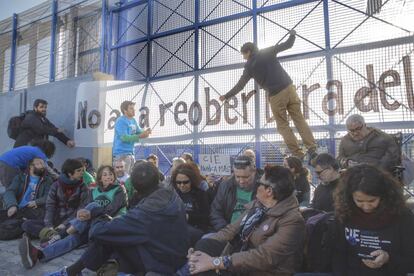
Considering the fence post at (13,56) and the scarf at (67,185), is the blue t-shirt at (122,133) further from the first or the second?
the fence post at (13,56)

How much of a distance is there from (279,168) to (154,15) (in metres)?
7.15

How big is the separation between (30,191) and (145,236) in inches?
122

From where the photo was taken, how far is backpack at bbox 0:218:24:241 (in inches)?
181

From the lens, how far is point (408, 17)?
5609mm

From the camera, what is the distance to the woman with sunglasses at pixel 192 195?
3809mm

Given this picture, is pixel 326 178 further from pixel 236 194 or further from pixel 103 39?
pixel 103 39

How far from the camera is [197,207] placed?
3842 millimetres

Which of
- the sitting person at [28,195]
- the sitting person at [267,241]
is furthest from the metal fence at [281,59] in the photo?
the sitting person at [267,241]

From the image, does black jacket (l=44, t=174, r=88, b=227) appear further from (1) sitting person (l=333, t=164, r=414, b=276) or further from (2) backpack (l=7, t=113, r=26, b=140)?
(1) sitting person (l=333, t=164, r=414, b=276)

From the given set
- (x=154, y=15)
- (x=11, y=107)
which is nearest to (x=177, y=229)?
(x=154, y=15)

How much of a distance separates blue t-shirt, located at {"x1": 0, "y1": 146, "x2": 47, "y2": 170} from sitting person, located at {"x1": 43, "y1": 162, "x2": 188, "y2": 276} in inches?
106

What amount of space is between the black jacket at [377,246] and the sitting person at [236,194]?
119 cm

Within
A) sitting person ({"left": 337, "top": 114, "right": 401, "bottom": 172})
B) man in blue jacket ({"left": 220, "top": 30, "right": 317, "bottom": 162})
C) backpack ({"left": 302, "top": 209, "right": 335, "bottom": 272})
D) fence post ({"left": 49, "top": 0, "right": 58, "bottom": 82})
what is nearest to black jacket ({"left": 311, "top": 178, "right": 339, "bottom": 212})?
backpack ({"left": 302, "top": 209, "right": 335, "bottom": 272})

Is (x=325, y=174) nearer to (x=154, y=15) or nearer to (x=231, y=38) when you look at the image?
(x=231, y=38)
